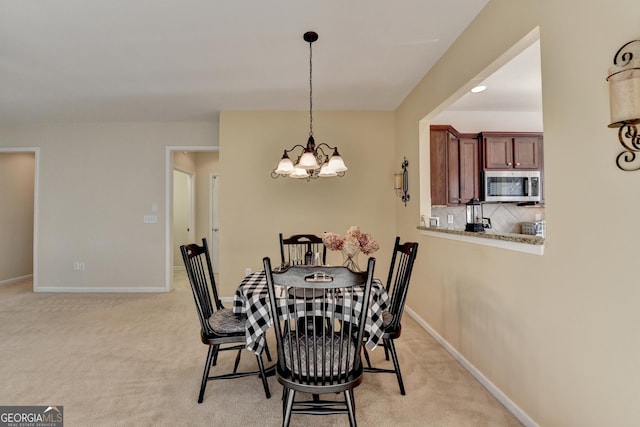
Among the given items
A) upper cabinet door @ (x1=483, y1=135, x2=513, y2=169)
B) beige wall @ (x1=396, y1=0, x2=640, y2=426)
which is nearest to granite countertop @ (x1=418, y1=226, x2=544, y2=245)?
beige wall @ (x1=396, y1=0, x2=640, y2=426)

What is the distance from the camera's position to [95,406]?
205cm

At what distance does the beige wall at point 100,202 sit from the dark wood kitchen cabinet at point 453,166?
3.19m

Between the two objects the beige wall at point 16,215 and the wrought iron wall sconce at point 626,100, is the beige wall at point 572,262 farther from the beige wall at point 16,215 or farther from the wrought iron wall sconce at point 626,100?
the beige wall at point 16,215

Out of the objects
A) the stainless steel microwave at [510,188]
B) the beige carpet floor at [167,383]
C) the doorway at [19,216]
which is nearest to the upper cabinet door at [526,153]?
the stainless steel microwave at [510,188]

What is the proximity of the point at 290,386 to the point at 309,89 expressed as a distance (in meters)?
3.02

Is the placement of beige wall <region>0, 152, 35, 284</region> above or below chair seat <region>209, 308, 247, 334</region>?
above

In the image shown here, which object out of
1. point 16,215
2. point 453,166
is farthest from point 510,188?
point 16,215

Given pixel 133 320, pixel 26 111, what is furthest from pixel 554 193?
pixel 26 111

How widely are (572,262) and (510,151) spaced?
121 inches

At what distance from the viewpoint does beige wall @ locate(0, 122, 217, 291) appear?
496 centimetres

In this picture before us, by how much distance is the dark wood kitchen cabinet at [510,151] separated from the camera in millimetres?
4145

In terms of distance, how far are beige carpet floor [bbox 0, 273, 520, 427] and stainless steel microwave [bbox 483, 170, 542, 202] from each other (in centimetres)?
187

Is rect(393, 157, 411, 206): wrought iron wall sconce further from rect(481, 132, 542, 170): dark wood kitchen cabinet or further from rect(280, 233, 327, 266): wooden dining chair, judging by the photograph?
rect(280, 233, 327, 266): wooden dining chair

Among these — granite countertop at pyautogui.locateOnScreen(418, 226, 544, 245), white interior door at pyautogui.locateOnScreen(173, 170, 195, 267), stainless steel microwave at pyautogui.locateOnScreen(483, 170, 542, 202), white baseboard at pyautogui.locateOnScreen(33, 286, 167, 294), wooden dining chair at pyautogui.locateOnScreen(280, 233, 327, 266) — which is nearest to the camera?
granite countertop at pyautogui.locateOnScreen(418, 226, 544, 245)
